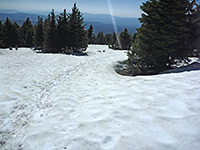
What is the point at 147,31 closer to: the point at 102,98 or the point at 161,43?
the point at 161,43

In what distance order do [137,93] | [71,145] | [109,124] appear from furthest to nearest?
[137,93], [109,124], [71,145]

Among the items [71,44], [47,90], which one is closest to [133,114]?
[47,90]

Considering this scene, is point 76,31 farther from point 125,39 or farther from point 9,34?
point 9,34

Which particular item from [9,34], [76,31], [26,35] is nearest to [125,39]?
[76,31]

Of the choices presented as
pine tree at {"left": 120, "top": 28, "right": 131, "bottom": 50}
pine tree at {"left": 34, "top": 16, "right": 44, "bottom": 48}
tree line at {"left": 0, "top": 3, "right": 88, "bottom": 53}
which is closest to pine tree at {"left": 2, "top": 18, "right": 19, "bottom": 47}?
pine tree at {"left": 34, "top": 16, "right": 44, "bottom": 48}

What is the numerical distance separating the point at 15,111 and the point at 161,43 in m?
9.63

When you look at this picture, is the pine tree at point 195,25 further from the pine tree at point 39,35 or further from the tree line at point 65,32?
the pine tree at point 39,35

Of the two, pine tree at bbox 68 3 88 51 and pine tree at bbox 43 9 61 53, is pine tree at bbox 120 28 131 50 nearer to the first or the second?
pine tree at bbox 68 3 88 51

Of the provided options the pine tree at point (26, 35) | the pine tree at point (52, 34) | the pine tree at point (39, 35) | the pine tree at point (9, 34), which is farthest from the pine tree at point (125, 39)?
the pine tree at point (9, 34)

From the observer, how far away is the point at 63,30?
81.5ft

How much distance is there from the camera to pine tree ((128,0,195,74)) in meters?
9.18

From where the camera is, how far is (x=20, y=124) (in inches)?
163

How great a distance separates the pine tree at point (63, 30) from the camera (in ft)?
79.7

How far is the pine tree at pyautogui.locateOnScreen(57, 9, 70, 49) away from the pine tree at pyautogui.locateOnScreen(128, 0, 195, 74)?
55.3 feet
